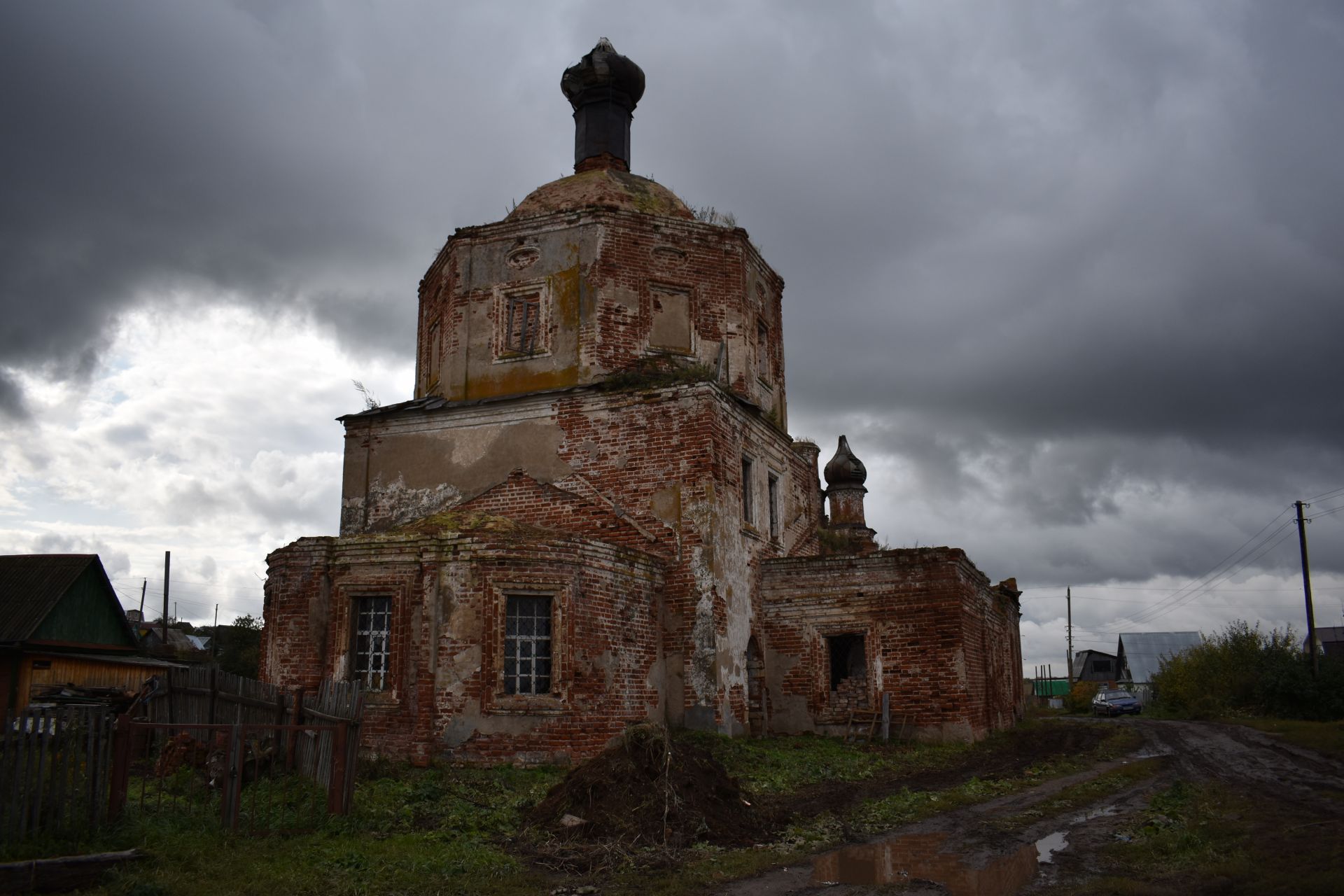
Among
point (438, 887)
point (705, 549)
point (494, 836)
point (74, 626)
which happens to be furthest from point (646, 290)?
point (74, 626)

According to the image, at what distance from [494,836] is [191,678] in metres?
5.76

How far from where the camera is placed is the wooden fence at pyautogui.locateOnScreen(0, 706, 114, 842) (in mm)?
7520

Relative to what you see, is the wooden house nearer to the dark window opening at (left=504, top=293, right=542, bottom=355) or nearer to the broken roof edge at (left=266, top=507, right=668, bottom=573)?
the broken roof edge at (left=266, top=507, right=668, bottom=573)

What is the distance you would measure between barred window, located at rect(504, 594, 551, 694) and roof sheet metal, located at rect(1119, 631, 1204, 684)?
5152 cm

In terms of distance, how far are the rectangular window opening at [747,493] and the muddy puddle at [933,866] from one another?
9219 mm

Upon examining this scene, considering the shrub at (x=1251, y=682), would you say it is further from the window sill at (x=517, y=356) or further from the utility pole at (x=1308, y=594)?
the window sill at (x=517, y=356)

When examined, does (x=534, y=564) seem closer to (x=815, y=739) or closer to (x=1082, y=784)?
(x=815, y=739)

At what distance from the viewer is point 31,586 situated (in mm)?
22781

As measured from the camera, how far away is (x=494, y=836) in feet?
29.6

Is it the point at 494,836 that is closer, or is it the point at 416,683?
the point at 494,836

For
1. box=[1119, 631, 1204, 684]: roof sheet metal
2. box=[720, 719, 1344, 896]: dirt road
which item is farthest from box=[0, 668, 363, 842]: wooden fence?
box=[1119, 631, 1204, 684]: roof sheet metal

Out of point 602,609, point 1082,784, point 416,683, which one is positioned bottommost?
point 1082,784

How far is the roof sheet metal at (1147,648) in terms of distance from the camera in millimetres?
58031

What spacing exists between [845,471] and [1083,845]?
15754 mm
